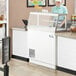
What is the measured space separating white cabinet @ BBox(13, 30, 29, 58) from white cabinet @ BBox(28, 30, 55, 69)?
1.05 feet

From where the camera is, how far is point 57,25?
5883 mm

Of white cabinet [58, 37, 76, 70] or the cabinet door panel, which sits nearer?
white cabinet [58, 37, 76, 70]

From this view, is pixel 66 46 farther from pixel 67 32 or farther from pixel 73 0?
pixel 73 0

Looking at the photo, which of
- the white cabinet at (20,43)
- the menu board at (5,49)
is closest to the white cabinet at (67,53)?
the white cabinet at (20,43)

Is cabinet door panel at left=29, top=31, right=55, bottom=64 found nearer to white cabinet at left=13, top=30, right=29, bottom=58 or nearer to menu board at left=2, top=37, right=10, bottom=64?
white cabinet at left=13, top=30, right=29, bottom=58

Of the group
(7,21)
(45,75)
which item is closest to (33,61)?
(45,75)

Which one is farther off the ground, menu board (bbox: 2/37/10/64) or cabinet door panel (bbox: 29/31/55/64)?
menu board (bbox: 2/37/10/64)

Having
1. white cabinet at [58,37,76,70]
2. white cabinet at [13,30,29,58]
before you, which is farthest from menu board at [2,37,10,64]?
white cabinet at [13,30,29,58]

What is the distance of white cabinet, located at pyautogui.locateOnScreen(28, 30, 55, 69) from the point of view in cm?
586

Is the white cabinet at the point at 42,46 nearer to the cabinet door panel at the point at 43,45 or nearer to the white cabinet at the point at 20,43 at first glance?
the cabinet door panel at the point at 43,45

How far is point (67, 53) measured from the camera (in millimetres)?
5527

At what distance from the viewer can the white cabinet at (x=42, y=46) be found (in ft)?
19.2

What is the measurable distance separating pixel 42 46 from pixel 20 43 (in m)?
1.03

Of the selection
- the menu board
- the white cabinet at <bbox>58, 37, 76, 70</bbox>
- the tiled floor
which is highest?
the menu board
